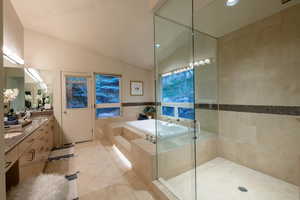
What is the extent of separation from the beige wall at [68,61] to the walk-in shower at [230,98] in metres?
1.85

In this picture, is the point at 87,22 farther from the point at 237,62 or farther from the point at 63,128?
the point at 237,62

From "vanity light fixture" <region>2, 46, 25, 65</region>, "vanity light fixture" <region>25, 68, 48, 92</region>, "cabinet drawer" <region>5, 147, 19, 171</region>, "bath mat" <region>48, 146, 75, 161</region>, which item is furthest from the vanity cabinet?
"vanity light fixture" <region>25, 68, 48, 92</region>

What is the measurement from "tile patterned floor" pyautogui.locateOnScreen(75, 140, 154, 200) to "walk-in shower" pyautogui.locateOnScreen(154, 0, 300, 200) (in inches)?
15.9

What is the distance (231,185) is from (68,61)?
4.51 meters

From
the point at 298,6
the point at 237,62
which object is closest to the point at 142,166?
the point at 237,62

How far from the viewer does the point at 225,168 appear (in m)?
2.29

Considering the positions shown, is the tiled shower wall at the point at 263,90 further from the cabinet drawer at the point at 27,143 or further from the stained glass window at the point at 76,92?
the stained glass window at the point at 76,92

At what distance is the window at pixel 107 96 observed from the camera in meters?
3.99

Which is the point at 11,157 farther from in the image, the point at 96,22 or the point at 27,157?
the point at 96,22

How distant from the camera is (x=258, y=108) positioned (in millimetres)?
2156

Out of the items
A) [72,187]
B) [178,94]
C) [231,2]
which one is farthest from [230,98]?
[72,187]

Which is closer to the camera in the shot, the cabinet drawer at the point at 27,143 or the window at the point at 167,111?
the cabinet drawer at the point at 27,143

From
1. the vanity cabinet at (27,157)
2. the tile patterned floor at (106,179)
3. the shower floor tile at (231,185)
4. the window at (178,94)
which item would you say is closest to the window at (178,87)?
Answer: the window at (178,94)

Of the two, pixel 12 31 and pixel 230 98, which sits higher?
pixel 12 31
